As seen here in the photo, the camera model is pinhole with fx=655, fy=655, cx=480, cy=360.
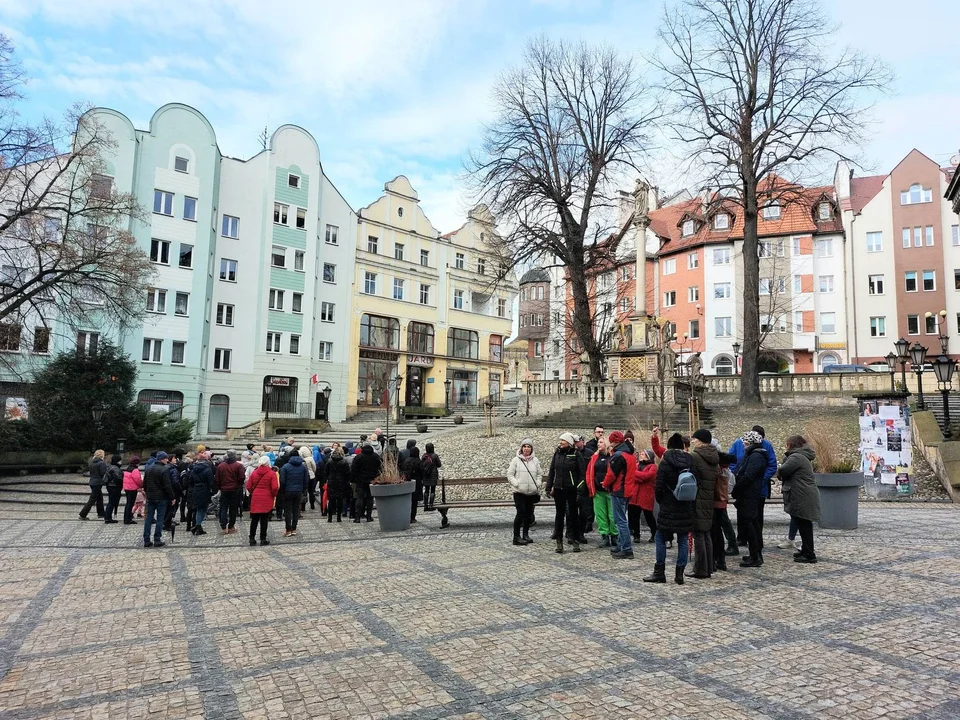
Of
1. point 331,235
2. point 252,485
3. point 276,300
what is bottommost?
point 252,485

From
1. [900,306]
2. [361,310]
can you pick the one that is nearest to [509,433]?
[361,310]

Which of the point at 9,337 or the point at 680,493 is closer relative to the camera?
the point at 680,493

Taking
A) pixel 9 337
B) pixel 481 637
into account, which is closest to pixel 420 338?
pixel 9 337

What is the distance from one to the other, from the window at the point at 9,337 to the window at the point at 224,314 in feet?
49.8

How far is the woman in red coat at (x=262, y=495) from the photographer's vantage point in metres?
11.5

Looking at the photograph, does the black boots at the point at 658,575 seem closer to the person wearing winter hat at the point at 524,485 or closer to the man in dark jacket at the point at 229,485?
the person wearing winter hat at the point at 524,485

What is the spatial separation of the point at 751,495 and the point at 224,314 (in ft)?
120

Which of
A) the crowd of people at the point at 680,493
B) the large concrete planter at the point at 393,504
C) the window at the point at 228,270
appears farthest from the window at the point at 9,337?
the crowd of people at the point at 680,493

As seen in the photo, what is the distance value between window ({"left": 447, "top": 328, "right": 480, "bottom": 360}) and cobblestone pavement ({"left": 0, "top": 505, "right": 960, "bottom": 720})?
41.9 meters

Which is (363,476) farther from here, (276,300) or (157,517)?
(276,300)

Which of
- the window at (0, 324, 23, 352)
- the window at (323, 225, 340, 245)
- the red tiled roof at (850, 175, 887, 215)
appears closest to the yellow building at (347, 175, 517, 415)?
the window at (323, 225, 340, 245)

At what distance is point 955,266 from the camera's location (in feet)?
146

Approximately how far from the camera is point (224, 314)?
130 feet

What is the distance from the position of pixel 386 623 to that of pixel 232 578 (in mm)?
3239
